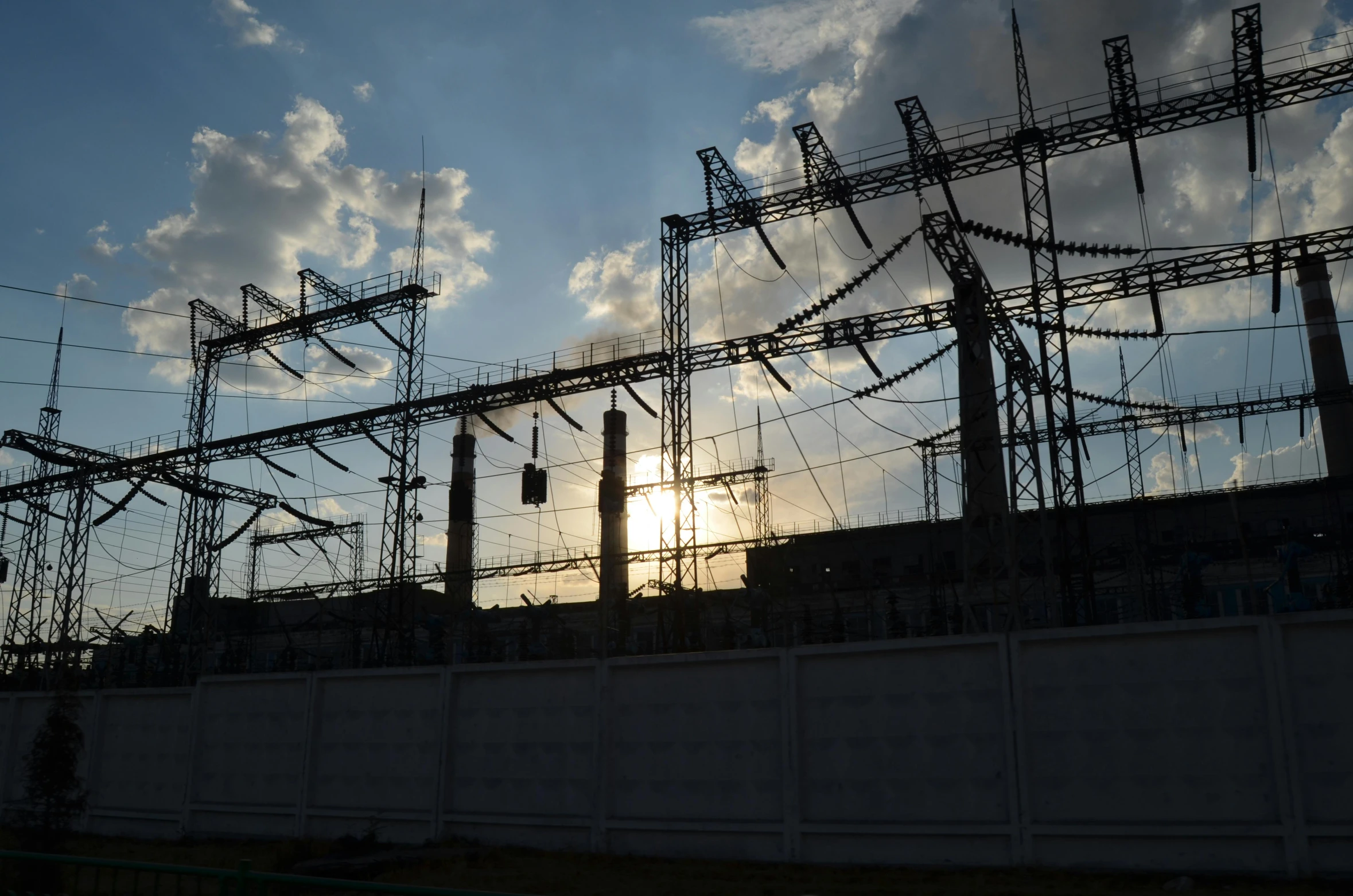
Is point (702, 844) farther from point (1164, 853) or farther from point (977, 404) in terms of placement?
point (977, 404)

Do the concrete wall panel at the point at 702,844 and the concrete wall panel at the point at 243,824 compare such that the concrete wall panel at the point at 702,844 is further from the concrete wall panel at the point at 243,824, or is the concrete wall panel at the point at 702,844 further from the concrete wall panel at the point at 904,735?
the concrete wall panel at the point at 243,824

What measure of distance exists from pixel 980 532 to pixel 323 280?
2383 centimetres

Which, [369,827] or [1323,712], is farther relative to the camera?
[369,827]

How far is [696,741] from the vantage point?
47.5 ft

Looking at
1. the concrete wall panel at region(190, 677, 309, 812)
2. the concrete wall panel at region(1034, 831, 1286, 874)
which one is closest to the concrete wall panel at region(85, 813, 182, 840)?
the concrete wall panel at region(190, 677, 309, 812)

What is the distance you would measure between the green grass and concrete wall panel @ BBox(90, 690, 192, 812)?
344cm

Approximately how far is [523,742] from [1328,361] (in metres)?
51.0

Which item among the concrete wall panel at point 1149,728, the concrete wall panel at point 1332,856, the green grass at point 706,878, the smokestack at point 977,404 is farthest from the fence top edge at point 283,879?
the smokestack at point 977,404

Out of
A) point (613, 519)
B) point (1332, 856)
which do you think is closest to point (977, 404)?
point (1332, 856)

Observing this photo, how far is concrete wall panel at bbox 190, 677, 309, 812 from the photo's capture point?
58.0 ft

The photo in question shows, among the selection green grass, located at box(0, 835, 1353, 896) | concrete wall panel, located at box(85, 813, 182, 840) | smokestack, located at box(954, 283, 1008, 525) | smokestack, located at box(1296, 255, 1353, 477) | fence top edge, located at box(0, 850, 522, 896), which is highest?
smokestack, located at box(1296, 255, 1353, 477)

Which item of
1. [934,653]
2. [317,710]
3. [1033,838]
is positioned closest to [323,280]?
[317,710]

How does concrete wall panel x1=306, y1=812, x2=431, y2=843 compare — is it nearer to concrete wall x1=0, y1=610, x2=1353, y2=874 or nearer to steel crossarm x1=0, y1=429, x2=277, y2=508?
concrete wall x1=0, y1=610, x2=1353, y2=874

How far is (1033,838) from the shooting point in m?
12.1
